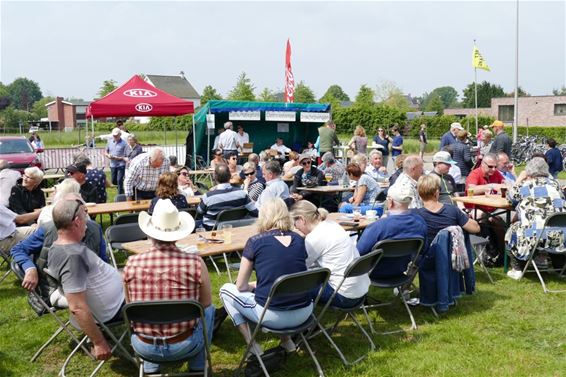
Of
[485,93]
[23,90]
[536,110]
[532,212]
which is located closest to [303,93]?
[536,110]

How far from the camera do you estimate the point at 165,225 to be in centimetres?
328

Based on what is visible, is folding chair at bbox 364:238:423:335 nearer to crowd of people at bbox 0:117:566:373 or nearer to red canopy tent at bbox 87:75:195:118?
crowd of people at bbox 0:117:566:373

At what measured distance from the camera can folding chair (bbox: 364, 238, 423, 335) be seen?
4.37m

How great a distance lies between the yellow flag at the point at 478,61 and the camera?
23844 millimetres

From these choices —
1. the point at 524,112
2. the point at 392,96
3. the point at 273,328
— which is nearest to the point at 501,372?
the point at 273,328

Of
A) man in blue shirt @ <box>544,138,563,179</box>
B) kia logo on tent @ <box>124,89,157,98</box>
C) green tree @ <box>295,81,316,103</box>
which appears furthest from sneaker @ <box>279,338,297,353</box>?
green tree @ <box>295,81,316,103</box>

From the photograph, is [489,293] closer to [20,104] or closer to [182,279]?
[182,279]

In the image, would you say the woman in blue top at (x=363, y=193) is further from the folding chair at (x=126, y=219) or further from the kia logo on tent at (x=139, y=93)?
the kia logo on tent at (x=139, y=93)

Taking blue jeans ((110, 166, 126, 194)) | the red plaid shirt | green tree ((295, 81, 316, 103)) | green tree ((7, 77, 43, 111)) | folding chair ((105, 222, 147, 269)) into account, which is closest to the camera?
the red plaid shirt

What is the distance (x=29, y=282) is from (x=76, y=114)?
75.7 meters

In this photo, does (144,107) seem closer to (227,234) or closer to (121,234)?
(121,234)

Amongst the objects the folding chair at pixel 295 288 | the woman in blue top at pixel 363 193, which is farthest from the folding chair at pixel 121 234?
the woman in blue top at pixel 363 193

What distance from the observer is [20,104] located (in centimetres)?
11650

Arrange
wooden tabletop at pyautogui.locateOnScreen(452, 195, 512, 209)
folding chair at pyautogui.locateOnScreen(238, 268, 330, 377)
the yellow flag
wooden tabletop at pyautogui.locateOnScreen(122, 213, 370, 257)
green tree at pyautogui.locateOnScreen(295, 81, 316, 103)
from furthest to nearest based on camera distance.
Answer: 1. green tree at pyautogui.locateOnScreen(295, 81, 316, 103)
2. the yellow flag
3. wooden tabletop at pyautogui.locateOnScreen(452, 195, 512, 209)
4. wooden tabletop at pyautogui.locateOnScreen(122, 213, 370, 257)
5. folding chair at pyautogui.locateOnScreen(238, 268, 330, 377)
